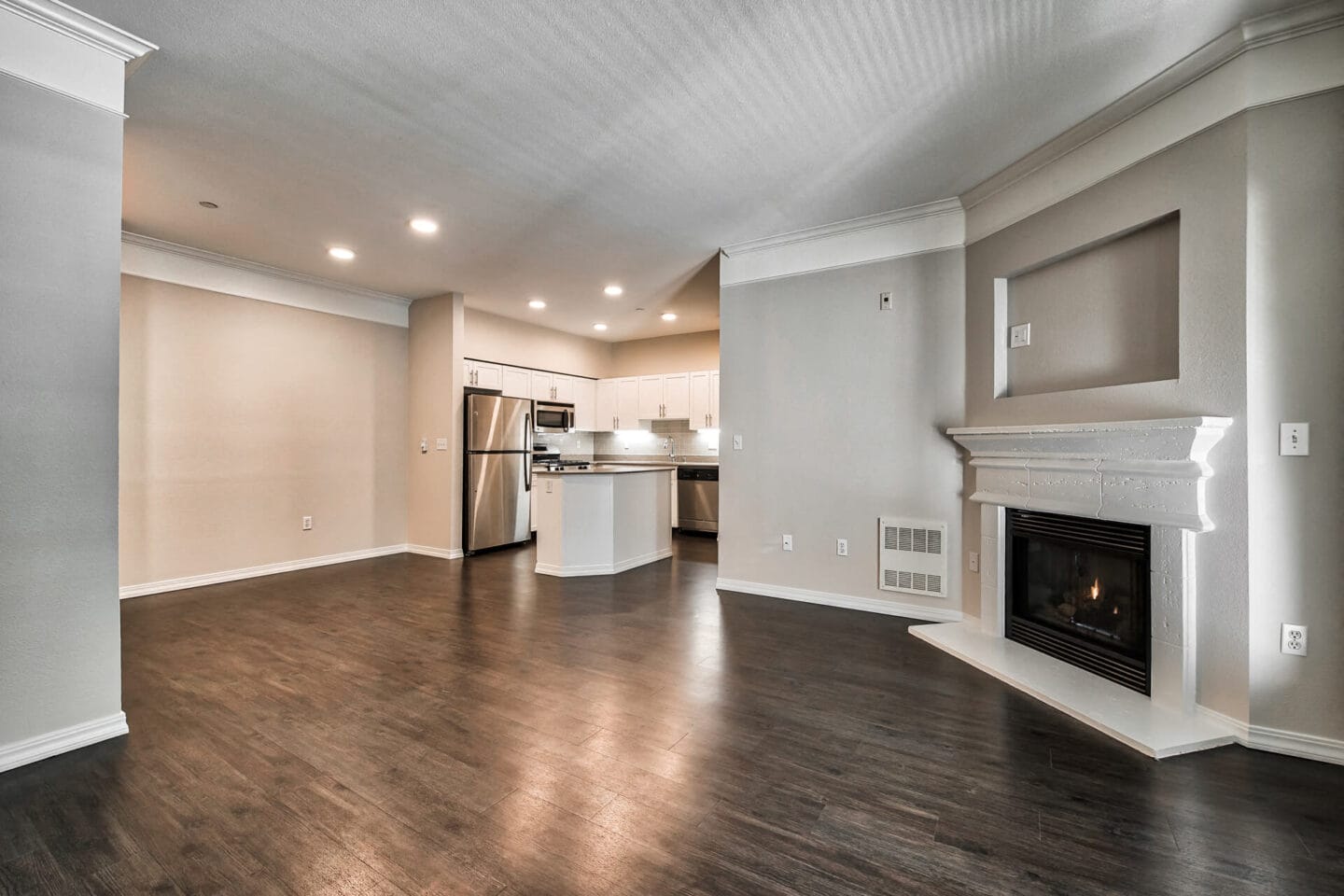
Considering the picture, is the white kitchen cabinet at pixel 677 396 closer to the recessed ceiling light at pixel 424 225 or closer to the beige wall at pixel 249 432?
the beige wall at pixel 249 432

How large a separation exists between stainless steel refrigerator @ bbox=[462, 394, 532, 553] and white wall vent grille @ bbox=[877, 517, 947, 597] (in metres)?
4.07

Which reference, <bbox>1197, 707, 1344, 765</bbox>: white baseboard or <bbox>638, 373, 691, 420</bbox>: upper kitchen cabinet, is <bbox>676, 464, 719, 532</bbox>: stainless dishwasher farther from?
<bbox>1197, 707, 1344, 765</bbox>: white baseboard

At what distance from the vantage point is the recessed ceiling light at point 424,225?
3.99m

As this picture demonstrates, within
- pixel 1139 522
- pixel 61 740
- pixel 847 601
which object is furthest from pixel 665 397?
pixel 61 740

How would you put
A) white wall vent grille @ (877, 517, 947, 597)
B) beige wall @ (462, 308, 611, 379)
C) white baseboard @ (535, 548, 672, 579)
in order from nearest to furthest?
white wall vent grille @ (877, 517, 947, 597), white baseboard @ (535, 548, 672, 579), beige wall @ (462, 308, 611, 379)

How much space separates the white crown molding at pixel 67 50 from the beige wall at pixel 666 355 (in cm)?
604

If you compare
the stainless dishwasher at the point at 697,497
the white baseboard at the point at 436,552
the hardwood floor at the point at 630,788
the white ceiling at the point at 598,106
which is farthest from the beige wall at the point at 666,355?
the hardwood floor at the point at 630,788

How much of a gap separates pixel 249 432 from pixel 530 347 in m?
3.18

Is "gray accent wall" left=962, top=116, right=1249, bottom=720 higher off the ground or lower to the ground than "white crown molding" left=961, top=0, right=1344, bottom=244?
lower

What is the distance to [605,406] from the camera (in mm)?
8344

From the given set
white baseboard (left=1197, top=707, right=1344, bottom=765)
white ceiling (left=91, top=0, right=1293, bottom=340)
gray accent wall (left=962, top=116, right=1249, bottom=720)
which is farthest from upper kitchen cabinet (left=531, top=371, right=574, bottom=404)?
white baseboard (left=1197, top=707, right=1344, bottom=765)

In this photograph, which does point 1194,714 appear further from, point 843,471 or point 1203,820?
point 843,471

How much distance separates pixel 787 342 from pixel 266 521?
4809 millimetres

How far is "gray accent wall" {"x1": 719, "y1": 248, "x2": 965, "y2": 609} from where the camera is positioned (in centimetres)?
381
